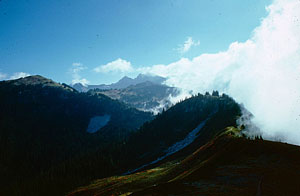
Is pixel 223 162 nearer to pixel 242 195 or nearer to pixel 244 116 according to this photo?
pixel 242 195

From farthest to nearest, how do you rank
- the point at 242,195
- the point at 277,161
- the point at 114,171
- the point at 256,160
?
the point at 114,171 → the point at 256,160 → the point at 277,161 → the point at 242,195

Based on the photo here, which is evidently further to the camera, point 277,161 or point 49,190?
point 49,190

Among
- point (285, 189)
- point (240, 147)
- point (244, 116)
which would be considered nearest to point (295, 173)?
point (285, 189)

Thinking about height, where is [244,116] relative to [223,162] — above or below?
above

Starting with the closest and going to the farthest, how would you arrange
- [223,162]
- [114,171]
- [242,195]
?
1. [242,195]
2. [223,162]
3. [114,171]

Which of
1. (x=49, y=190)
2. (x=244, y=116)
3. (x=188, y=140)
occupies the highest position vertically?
(x=244, y=116)

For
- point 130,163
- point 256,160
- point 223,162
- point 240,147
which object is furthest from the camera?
point 130,163

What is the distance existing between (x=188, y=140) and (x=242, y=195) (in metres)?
167

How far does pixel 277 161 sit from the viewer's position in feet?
137

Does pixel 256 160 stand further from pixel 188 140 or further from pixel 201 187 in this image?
pixel 188 140

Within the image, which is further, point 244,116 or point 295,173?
point 244,116

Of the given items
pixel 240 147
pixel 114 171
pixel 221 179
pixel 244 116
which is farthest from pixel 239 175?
pixel 114 171

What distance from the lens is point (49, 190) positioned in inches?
5768

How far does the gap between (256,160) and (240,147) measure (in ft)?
34.8
